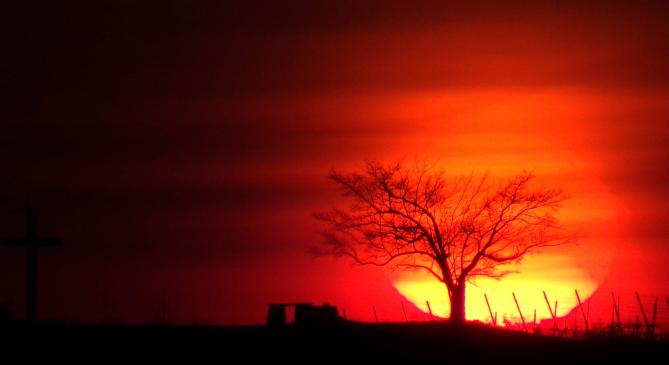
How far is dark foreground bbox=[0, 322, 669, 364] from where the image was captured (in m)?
19.5

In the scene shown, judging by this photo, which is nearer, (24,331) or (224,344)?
(224,344)

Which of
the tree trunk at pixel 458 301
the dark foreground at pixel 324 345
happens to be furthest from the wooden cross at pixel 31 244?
the tree trunk at pixel 458 301

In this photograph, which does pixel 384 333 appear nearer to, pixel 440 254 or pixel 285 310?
pixel 285 310

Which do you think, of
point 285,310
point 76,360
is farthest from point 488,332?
point 76,360

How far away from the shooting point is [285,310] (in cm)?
2747

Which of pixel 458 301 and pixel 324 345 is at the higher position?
pixel 458 301

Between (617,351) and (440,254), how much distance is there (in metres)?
12.4

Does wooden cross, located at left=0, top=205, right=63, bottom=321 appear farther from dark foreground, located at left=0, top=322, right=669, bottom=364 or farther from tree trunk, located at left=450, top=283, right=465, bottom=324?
tree trunk, located at left=450, top=283, right=465, bottom=324

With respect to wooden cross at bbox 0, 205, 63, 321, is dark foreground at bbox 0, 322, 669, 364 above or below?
below

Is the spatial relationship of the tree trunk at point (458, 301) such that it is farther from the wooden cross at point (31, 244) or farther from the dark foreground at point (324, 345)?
the wooden cross at point (31, 244)

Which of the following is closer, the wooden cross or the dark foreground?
the dark foreground

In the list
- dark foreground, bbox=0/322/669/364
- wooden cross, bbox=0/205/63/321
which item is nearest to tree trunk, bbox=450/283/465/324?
dark foreground, bbox=0/322/669/364

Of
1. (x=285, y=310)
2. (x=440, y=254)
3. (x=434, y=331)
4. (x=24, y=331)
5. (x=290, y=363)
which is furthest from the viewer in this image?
(x=440, y=254)

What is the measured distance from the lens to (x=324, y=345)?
21281 mm
